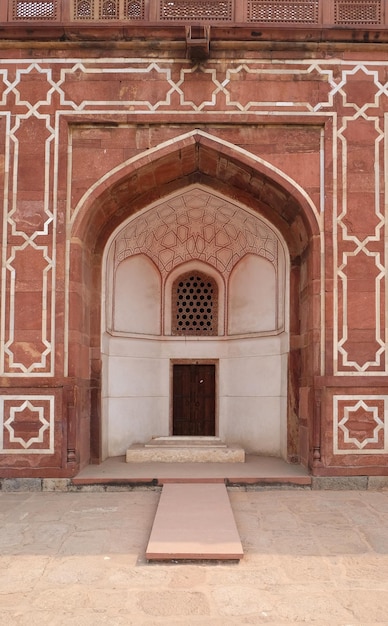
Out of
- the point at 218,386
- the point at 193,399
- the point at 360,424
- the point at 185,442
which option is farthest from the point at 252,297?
the point at 360,424

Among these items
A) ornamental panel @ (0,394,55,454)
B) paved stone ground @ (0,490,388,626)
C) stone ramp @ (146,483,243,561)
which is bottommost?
paved stone ground @ (0,490,388,626)

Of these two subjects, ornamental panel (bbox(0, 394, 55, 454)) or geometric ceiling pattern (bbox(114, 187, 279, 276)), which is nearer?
ornamental panel (bbox(0, 394, 55, 454))

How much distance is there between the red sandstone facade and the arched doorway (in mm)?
44

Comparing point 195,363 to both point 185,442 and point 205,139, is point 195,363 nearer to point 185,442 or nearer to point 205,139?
point 185,442

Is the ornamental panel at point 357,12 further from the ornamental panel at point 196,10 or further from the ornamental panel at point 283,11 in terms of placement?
the ornamental panel at point 196,10

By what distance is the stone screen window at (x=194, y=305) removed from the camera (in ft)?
31.1

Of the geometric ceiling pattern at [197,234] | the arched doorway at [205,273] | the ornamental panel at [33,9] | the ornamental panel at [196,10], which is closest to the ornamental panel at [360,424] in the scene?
the arched doorway at [205,273]

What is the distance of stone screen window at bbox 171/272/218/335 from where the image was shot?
31.1 ft

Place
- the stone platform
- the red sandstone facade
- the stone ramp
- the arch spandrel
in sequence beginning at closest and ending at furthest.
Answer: the stone ramp, the red sandstone facade, the arch spandrel, the stone platform

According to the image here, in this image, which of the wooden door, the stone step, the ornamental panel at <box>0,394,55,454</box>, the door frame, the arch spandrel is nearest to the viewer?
the ornamental panel at <box>0,394,55,454</box>

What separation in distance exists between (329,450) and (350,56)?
4.70 meters

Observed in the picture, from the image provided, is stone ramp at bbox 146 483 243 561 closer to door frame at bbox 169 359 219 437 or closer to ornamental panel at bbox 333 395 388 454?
ornamental panel at bbox 333 395 388 454

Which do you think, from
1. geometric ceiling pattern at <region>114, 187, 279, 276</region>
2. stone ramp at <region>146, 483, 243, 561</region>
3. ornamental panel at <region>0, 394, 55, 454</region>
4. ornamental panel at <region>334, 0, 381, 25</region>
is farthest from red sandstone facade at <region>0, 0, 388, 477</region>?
stone ramp at <region>146, 483, 243, 561</region>

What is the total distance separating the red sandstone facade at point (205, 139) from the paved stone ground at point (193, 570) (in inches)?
55.1
